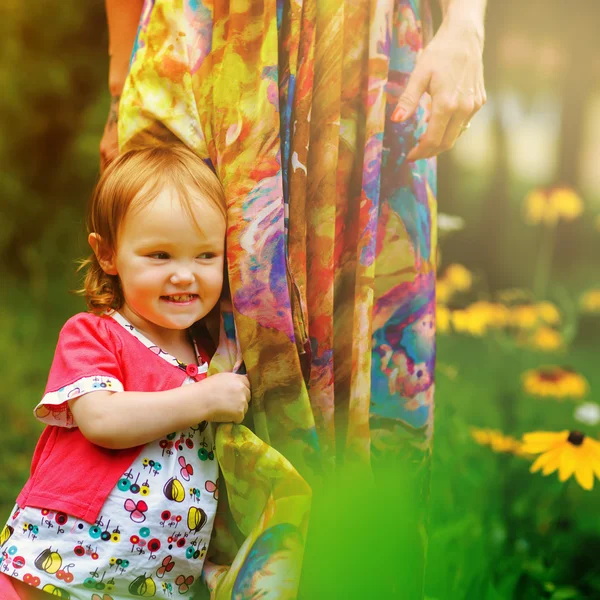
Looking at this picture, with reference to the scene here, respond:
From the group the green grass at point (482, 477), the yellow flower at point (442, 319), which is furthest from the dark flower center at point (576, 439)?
the yellow flower at point (442, 319)

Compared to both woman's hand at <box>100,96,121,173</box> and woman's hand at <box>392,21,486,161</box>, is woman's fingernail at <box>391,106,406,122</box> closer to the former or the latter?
woman's hand at <box>392,21,486,161</box>

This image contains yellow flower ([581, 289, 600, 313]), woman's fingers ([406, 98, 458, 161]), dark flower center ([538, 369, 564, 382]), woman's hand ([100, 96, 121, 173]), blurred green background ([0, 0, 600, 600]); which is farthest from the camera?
yellow flower ([581, 289, 600, 313])

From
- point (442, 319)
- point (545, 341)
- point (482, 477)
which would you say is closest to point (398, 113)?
point (482, 477)

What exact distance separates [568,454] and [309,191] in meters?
0.88

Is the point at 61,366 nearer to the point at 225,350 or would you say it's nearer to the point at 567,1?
the point at 225,350

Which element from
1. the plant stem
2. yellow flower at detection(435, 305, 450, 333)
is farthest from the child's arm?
the plant stem

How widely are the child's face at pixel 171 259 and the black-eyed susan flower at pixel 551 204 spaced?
5.24 ft

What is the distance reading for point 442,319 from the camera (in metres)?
2.41

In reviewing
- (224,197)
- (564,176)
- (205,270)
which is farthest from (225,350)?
(564,176)

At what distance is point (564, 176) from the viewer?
104 inches

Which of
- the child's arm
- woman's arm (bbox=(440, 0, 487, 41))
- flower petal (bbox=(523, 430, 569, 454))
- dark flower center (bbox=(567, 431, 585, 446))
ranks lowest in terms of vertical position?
flower petal (bbox=(523, 430, 569, 454))

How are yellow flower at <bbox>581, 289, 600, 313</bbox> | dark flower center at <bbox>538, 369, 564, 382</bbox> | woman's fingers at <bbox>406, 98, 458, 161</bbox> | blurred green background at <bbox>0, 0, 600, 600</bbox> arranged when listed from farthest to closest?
yellow flower at <bbox>581, 289, 600, 313</bbox> < dark flower center at <bbox>538, 369, 564, 382</bbox> < blurred green background at <bbox>0, 0, 600, 600</bbox> < woman's fingers at <bbox>406, 98, 458, 161</bbox>

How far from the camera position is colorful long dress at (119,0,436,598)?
3.98 feet

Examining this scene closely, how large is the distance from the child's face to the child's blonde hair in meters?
0.01
